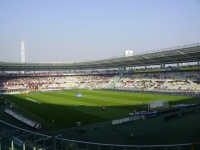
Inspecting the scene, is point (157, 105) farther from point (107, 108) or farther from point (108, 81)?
point (108, 81)

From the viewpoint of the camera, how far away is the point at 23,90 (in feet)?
251

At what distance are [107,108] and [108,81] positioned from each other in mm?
52394

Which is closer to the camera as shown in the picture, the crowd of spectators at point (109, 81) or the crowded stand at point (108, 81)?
the crowded stand at point (108, 81)

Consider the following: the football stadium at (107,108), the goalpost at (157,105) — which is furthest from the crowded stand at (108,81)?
the goalpost at (157,105)

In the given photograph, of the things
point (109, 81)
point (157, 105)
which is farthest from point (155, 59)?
point (157, 105)

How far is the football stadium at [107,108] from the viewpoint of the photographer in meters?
15.2

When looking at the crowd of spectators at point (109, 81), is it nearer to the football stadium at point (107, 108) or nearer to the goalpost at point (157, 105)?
the football stadium at point (107, 108)

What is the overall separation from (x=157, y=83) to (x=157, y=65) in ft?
33.0

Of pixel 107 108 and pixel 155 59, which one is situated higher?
pixel 155 59

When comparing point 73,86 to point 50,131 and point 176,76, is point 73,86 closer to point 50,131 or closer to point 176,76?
point 176,76

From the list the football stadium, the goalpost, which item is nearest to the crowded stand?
the football stadium

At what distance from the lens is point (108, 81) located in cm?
8750

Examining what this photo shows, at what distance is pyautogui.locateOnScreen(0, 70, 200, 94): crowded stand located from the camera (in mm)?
61094

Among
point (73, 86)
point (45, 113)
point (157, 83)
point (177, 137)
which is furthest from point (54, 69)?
point (177, 137)
